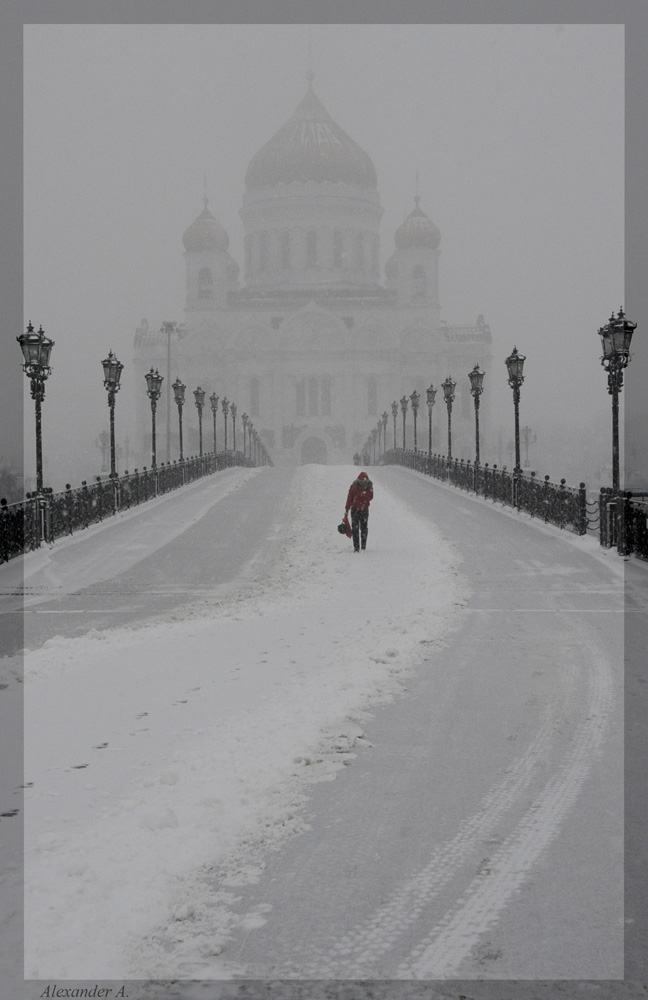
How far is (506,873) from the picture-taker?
4734 millimetres

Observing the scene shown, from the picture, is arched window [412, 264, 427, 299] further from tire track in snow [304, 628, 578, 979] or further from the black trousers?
tire track in snow [304, 628, 578, 979]

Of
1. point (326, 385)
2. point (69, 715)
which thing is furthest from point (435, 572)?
point (326, 385)

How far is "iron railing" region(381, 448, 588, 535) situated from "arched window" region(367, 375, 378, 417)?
6910cm

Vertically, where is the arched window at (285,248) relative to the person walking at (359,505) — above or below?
above

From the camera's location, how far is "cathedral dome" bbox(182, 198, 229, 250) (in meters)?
121

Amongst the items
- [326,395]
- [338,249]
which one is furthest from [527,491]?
[338,249]

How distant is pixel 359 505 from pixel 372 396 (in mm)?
96574

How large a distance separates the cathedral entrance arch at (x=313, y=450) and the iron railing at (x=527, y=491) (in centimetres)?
6675

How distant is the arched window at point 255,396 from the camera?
4486 inches

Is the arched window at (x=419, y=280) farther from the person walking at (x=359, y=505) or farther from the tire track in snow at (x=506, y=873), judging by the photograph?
the tire track in snow at (x=506, y=873)

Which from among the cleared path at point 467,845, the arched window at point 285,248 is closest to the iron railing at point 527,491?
the cleared path at point 467,845

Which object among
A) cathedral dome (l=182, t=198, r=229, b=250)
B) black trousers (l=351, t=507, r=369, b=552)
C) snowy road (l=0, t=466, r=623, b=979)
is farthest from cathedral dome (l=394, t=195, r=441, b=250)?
snowy road (l=0, t=466, r=623, b=979)

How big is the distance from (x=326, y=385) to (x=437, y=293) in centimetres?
1800

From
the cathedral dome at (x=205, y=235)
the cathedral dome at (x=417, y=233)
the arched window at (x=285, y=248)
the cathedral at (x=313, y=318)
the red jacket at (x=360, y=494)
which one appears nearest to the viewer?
the red jacket at (x=360, y=494)
